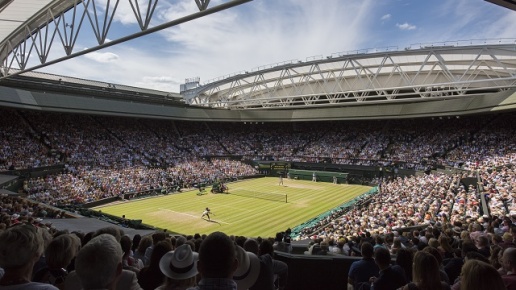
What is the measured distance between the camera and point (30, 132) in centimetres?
3447

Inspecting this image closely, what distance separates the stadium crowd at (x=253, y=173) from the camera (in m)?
3.02

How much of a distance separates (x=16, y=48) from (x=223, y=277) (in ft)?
82.2

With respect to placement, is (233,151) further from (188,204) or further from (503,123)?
(503,123)

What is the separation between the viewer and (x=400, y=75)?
119 ft

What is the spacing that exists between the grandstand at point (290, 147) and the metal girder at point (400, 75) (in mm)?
218

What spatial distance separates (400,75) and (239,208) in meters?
23.5

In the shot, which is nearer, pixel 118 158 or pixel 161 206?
pixel 161 206

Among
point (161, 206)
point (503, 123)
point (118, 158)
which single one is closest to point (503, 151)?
point (503, 123)

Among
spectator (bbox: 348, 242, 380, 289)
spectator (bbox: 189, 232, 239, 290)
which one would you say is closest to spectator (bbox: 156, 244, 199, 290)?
spectator (bbox: 189, 232, 239, 290)

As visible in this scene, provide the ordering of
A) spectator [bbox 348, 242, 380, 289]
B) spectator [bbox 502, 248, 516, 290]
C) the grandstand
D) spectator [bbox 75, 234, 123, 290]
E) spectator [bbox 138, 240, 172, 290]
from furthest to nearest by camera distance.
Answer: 1. the grandstand
2. spectator [bbox 348, 242, 380, 289]
3. spectator [bbox 138, 240, 172, 290]
4. spectator [bbox 502, 248, 516, 290]
5. spectator [bbox 75, 234, 123, 290]

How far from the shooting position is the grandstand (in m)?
20.0

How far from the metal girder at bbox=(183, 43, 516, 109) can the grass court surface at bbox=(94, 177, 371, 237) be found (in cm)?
997

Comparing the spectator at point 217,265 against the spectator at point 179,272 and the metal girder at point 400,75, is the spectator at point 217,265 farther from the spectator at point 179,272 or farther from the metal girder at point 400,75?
the metal girder at point 400,75

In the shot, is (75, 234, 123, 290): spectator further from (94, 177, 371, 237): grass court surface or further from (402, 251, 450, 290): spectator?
(94, 177, 371, 237): grass court surface
